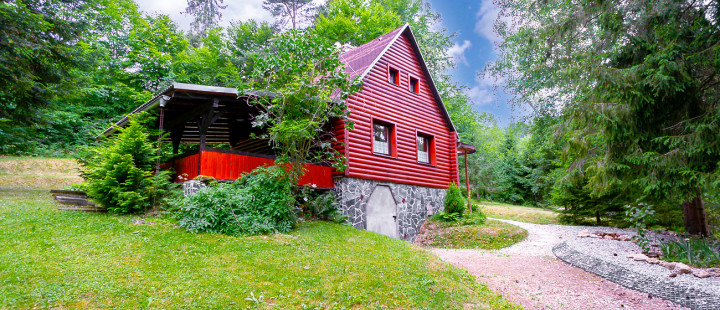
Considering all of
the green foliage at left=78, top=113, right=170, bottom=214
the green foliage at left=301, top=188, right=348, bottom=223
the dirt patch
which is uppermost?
the green foliage at left=78, top=113, right=170, bottom=214

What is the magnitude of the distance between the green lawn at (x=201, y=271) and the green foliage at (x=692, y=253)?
4.24m

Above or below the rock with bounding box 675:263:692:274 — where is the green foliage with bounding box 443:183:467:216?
above

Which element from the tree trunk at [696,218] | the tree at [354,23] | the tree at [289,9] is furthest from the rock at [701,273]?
the tree at [289,9]

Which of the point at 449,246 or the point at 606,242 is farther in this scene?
the point at 449,246

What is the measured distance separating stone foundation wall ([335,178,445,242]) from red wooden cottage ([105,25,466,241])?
0.10 ft

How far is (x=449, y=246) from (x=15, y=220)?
10.7m

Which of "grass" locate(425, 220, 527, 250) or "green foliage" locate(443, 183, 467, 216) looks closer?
"grass" locate(425, 220, 527, 250)

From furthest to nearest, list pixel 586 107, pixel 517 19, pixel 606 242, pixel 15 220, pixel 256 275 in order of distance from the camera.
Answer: pixel 517 19, pixel 606 242, pixel 586 107, pixel 15 220, pixel 256 275

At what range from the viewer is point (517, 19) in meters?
16.3

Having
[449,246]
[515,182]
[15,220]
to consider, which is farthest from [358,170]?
[515,182]

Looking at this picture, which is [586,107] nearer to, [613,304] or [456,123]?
[613,304]

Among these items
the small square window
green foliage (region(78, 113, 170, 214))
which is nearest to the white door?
the small square window

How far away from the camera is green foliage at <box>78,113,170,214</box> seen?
7.95 meters

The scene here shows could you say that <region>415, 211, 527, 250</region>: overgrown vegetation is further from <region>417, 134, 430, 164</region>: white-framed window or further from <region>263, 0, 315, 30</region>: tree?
<region>263, 0, 315, 30</region>: tree
